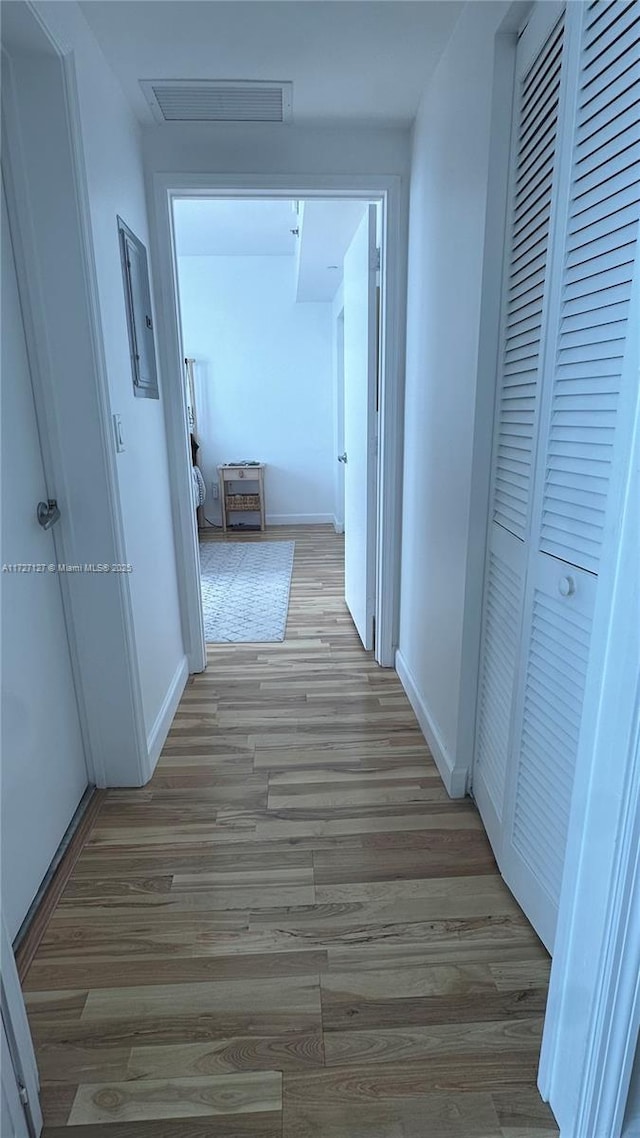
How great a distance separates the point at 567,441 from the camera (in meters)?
1.09

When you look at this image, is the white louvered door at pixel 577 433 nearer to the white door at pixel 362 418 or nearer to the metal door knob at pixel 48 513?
the metal door knob at pixel 48 513

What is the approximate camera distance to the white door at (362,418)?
253 centimetres

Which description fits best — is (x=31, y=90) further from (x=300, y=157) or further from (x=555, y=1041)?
(x=555, y=1041)

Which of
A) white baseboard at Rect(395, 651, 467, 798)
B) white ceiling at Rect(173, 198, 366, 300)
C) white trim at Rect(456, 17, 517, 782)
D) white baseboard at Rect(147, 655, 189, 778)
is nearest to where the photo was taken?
white trim at Rect(456, 17, 517, 782)

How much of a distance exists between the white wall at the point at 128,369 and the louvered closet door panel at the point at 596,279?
1.22 meters

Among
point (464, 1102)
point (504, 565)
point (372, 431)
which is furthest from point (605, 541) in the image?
point (372, 431)

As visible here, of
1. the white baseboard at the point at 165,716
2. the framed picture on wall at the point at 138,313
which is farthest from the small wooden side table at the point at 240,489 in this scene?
the framed picture on wall at the point at 138,313

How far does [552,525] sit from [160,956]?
132 centimetres

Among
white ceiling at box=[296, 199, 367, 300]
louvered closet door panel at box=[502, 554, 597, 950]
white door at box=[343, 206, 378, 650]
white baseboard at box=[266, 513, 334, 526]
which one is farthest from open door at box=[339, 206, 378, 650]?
white baseboard at box=[266, 513, 334, 526]

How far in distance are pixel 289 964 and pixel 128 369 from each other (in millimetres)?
1773

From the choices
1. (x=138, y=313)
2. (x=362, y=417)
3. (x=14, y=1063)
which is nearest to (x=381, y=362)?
(x=362, y=417)

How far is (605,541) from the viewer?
790 millimetres

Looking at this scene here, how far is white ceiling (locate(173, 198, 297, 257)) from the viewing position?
4059 mm

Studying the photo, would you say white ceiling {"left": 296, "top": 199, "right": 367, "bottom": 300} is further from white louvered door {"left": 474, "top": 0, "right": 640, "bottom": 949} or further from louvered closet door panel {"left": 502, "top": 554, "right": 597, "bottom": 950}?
louvered closet door panel {"left": 502, "top": 554, "right": 597, "bottom": 950}
